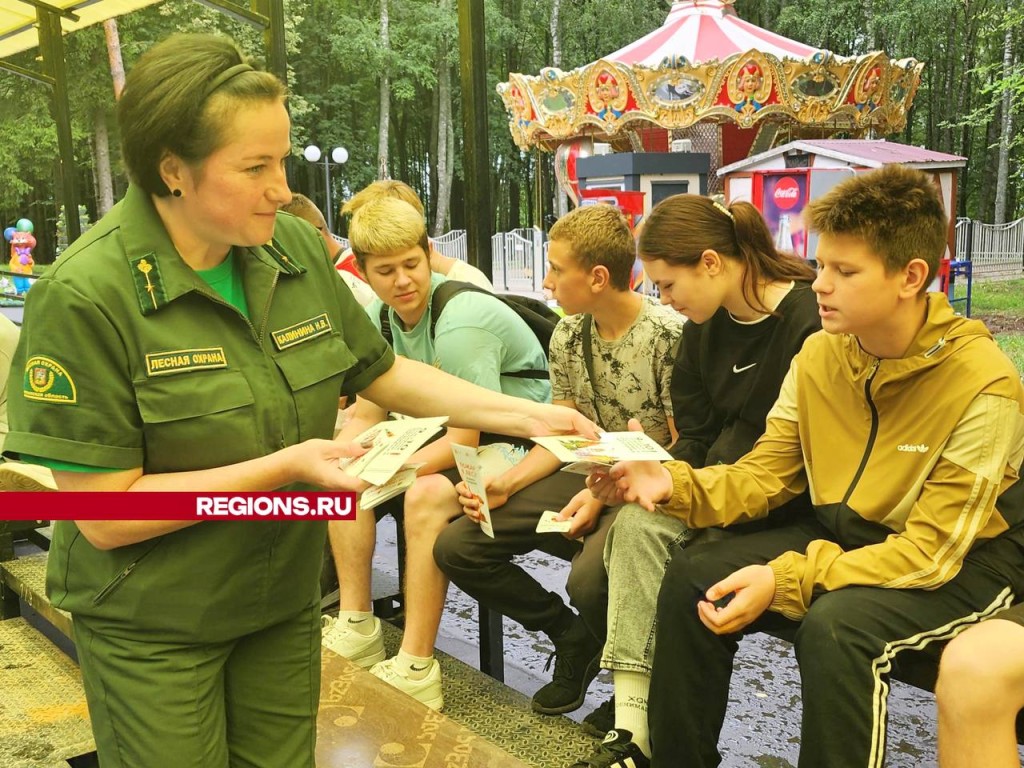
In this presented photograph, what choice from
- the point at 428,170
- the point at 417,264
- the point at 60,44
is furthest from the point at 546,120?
the point at 417,264

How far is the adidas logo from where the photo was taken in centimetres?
181

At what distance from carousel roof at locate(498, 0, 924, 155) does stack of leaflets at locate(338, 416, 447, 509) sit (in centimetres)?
1036

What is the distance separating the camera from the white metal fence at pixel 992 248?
18.1ft

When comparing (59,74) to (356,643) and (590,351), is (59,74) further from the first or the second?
(590,351)

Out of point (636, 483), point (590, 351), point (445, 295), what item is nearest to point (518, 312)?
point (445, 295)

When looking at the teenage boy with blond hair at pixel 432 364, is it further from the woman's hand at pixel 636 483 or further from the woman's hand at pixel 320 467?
the woman's hand at pixel 320 467

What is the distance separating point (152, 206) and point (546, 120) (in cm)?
1263

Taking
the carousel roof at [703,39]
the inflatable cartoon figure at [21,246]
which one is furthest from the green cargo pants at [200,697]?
the carousel roof at [703,39]

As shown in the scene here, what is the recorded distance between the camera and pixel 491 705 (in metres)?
2.67

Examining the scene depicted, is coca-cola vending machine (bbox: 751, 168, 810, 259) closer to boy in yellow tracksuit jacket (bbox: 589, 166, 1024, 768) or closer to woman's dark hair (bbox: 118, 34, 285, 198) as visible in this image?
boy in yellow tracksuit jacket (bbox: 589, 166, 1024, 768)

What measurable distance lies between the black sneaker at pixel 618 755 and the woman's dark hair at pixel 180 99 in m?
1.54

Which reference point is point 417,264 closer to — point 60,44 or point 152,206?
point 152,206

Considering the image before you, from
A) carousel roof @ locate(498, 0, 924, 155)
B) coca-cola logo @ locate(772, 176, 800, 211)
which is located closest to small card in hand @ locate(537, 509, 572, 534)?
coca-cola logo @ locate(772, 176, 800, 211)

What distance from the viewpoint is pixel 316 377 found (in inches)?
59.4
